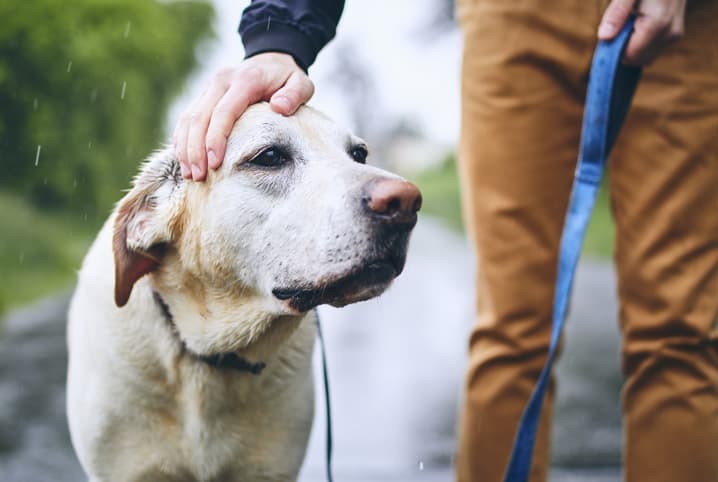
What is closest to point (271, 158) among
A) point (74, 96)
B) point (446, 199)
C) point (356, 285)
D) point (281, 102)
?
point (281, 102)

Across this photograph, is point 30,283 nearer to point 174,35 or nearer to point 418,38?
point 174,35

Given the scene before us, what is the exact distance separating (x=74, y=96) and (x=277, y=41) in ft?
23.8

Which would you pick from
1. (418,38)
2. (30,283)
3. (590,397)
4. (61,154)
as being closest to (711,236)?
(590,397)

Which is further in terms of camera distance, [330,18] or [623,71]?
[330,18]

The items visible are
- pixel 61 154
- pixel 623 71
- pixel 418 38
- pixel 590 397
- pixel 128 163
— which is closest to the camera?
pixel 623 71

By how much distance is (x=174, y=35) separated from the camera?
11625 mm

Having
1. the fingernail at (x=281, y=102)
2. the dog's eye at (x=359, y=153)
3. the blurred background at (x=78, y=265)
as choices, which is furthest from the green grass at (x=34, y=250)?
the fingernail at (x=281, y=102)

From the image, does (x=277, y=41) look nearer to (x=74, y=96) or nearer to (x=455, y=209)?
(x=74, y=96)

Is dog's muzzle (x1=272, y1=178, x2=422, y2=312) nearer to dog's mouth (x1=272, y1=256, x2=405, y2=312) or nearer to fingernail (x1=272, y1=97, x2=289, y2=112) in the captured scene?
dog's mouth (x1=272, y1=256, x2=405, y2=312)

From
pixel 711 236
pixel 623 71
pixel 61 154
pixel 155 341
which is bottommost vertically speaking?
pixel 61 154

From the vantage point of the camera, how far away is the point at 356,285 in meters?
2.02

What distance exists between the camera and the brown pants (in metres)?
2.23

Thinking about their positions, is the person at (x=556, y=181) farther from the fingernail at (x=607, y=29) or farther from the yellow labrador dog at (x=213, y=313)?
the yellow labrador dog at (x=213, y=313)

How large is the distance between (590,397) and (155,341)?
3.16 metres
